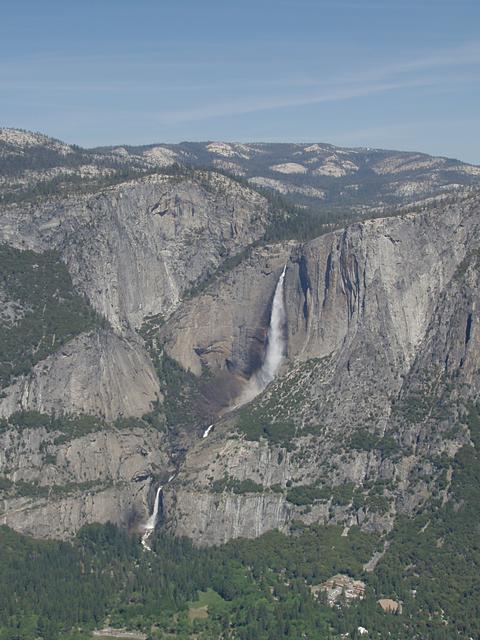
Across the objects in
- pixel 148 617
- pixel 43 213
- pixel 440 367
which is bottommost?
pixel 148 617

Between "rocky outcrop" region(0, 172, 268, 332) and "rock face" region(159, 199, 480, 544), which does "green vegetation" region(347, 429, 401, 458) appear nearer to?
"rock face" region(159, 199, 480, 544)

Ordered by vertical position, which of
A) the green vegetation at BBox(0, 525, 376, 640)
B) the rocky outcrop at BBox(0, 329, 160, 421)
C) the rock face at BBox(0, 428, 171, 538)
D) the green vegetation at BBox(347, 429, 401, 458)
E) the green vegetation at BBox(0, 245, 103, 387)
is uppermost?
the green vegetation at BBox(0, 245, 103, 387)

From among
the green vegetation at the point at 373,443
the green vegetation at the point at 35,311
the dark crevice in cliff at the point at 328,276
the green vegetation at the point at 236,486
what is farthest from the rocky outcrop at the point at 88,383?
the green vegetation at the point at 373,443

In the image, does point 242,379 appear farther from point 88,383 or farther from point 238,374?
point 88,383

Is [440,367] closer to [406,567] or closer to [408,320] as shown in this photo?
[408,320]

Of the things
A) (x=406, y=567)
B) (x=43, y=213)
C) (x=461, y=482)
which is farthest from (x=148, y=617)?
(x=43, y=213)

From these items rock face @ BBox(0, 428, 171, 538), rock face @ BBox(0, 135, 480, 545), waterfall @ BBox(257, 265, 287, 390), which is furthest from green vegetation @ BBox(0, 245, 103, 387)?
waterfall @ BBox(257, 265, 287, 390)
